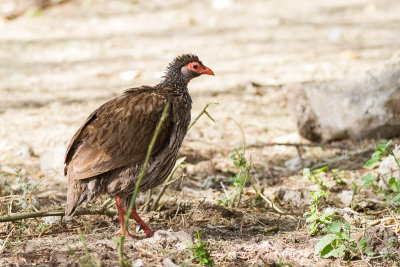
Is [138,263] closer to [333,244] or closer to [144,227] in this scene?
[144,227]

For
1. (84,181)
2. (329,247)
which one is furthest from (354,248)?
(84,181)

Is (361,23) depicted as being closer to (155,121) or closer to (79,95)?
(79,95)

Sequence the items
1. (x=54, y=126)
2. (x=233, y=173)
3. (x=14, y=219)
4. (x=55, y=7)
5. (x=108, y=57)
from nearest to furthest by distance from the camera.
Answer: (x=14, y=219) → (x=233, y=173) → (x=54, y=126) → (x=108, y=57) → (x=55, y=7)

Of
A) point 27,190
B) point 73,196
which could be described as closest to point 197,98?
point 27,190

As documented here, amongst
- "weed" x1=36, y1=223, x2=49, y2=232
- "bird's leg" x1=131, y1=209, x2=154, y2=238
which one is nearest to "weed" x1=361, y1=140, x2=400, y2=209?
"bird's leg" x1=131, y1=209, x2=154, y2=238

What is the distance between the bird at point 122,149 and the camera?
4.50m

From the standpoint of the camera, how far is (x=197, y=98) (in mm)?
8961

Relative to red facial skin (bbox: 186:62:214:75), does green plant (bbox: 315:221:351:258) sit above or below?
below

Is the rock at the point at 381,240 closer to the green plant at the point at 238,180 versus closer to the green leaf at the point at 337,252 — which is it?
the green leaf at the point at 337,252

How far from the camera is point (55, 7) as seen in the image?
14008 millimetres

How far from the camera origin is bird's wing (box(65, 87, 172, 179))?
177 inches

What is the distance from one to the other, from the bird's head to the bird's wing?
0.53m

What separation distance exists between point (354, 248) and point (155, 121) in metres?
1.65

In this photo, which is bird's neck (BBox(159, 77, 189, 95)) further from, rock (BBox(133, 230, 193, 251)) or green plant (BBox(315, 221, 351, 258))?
green plant (BBox(315, 221, 351, 258))
